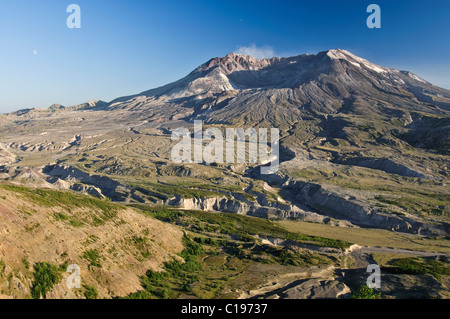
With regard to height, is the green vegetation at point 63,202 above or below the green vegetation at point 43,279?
above

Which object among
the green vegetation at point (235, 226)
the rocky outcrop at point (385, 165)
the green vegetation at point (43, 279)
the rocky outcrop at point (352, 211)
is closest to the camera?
the green vegetation at point (43, 279)

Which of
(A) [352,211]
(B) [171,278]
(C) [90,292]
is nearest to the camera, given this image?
(C) [90,292]

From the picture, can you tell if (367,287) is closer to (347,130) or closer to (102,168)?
(102,168)

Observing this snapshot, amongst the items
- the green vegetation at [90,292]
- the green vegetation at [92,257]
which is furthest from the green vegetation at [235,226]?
the green vegetation at [90,292]

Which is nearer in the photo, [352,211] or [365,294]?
[365,294]

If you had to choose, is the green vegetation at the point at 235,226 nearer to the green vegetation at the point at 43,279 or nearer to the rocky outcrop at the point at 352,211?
the rocky outcrop at the point at 352,211

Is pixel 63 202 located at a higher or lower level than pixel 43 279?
higher

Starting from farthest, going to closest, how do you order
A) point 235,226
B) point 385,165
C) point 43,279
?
1. point 385,165
2. point 235,226
3. point 43,279

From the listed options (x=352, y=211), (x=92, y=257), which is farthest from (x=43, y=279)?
(x=352, y=211)

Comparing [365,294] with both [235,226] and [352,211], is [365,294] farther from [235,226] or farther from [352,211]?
[352,211]

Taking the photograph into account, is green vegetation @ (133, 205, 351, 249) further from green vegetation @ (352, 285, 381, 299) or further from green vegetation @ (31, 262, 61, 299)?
green vegetation @ (31, 262, 61, 299)
